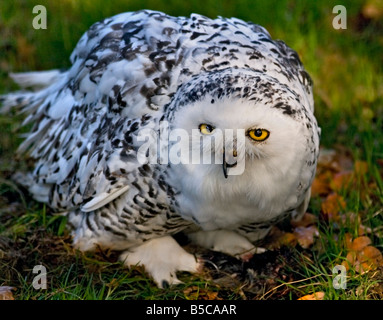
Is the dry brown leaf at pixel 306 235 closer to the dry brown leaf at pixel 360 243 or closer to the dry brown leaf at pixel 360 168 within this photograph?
the dry brown leaf at pixel 360 243

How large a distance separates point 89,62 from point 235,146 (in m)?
1.45

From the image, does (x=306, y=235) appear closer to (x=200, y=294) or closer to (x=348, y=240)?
(x=348, y=240)

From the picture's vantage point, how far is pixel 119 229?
425 centimetres

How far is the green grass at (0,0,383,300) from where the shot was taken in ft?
13.6

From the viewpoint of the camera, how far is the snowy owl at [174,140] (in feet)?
11.7

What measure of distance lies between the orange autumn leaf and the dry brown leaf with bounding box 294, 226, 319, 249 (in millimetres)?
150

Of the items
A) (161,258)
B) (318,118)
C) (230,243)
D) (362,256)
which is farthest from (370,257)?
(318,118)

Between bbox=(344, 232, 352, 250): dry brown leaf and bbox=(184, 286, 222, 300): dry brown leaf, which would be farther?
bbox=(344, 232, 352, 250): dry brown leaf

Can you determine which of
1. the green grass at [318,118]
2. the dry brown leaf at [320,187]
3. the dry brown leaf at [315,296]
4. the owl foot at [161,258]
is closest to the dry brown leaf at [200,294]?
the green grass at [318,118]

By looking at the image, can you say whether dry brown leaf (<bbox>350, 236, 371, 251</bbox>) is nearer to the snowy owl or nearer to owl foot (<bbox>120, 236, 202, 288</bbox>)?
the snowy owl

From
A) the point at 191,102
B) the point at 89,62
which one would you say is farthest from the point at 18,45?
the point at 191,102

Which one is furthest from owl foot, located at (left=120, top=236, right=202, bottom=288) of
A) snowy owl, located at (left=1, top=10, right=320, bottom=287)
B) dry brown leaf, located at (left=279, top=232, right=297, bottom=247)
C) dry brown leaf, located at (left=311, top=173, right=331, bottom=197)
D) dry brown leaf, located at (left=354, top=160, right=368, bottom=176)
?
dry brown leaf, located at (left=354, top=160, right=368, bottom=176)

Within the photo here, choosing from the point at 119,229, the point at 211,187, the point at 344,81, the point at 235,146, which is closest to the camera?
the point at 235,146
